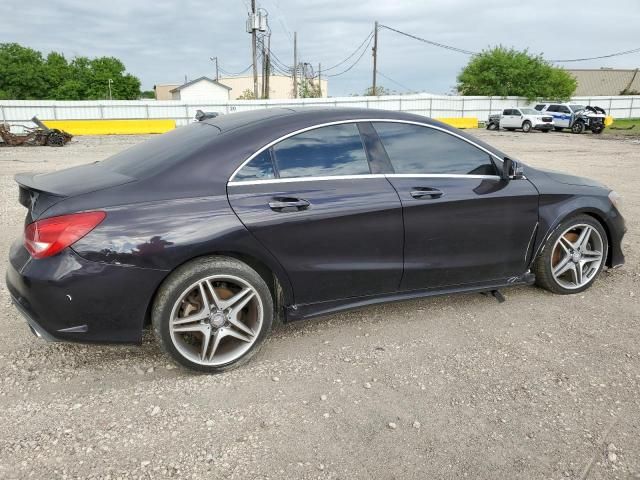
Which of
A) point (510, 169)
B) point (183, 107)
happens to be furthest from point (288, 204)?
point (183, 107)

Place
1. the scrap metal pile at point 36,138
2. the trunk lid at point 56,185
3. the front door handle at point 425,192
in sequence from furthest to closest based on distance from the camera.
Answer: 1. the scrap metal pile at point 36,138
2. the front door handle at point 425,192
3. the trunk lid at point 56,185

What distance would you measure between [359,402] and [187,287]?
45.5 inches

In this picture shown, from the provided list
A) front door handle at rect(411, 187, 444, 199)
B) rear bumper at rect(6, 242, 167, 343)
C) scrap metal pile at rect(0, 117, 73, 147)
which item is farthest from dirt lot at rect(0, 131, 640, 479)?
scrap metal pile at rect(0, 117, 73, 147)

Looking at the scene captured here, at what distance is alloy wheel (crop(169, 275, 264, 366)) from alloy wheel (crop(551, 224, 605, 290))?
2554mm

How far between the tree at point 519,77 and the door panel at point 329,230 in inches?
1795

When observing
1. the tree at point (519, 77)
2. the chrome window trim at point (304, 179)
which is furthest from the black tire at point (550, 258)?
the tree at point (519, 77)

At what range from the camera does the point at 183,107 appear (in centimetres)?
3341

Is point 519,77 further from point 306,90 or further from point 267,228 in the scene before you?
point 267,228

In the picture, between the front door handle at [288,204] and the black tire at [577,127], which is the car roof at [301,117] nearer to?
the front door handle at [288,204]

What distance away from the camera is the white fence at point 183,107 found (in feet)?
101

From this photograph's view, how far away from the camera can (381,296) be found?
3492mm

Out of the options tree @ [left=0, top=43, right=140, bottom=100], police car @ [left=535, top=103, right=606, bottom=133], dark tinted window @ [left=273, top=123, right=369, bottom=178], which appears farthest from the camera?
tree @ [left=0, top=43, right=140, bottom=100]

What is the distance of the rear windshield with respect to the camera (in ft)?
10.0

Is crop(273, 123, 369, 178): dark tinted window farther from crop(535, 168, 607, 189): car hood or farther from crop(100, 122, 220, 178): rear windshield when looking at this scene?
crop(535, 168, 607, 189): car hood
